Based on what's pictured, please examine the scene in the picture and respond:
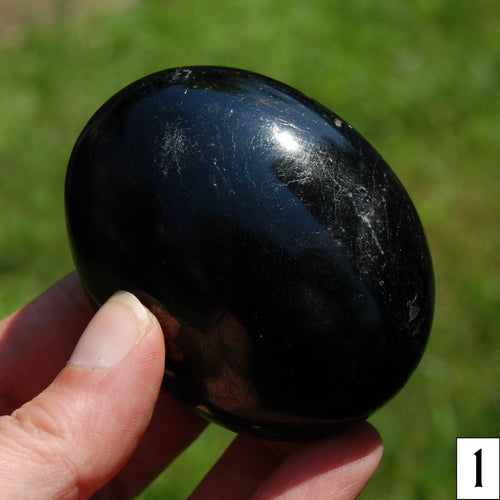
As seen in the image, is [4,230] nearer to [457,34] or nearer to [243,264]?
[243,264]

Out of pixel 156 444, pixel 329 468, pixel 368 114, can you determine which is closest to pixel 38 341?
pixel 156 444

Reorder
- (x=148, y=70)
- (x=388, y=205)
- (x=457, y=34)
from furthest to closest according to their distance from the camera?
(x=457, y=34), (x=148, y=70), (x=388, y=205)

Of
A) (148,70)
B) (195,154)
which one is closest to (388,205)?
(195,154)

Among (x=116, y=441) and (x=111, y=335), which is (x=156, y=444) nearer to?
(x=116, y=441)

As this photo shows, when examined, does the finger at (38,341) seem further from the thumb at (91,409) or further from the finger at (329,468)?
the finger at (329,468)

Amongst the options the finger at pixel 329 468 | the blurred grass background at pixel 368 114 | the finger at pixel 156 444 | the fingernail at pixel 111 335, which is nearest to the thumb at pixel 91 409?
the fingernail at pixel 111 335

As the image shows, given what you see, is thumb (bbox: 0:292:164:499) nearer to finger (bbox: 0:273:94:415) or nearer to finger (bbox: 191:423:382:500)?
finger (bbox: 191:423:382:500)

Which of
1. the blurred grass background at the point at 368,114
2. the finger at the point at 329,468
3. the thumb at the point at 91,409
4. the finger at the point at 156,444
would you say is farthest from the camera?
the blurred grass background at the point at 368,114
